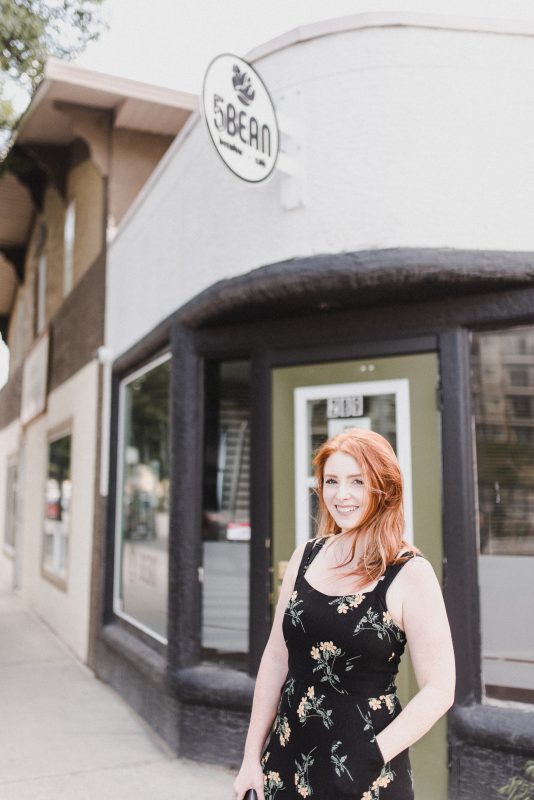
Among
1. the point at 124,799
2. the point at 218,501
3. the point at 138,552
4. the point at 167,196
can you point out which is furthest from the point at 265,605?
the point at 167,196

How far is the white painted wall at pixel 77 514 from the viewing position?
7676 mm

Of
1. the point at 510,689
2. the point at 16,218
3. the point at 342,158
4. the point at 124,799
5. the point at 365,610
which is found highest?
A: the point at 16,218

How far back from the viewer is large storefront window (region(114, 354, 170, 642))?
19.6 ft

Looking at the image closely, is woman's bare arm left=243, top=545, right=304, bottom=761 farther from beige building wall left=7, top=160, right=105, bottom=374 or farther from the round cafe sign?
beige building wall left=7, top=160, right=105, bottom=374

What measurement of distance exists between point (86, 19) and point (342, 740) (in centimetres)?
1115

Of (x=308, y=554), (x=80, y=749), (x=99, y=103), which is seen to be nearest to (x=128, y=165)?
(x=99, y=103)

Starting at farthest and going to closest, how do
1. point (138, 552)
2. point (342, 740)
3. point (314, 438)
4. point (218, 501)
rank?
point (138, 552), point (218, 501), point (314, 438), point (342, 740)

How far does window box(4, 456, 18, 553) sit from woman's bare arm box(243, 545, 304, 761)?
1276 centimetres

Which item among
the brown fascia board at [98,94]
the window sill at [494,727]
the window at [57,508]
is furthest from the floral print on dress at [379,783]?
the window at [57,508]

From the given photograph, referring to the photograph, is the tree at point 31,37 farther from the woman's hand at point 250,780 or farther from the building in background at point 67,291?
the woman's hand at point 250,780

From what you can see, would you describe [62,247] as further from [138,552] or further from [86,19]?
[138,552]

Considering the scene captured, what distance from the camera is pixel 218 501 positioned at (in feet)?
16.2

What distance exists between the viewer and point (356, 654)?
171 cm

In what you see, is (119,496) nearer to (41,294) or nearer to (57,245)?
(57,245)
